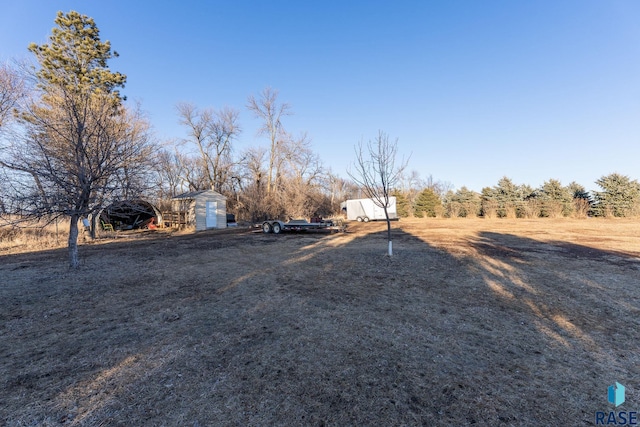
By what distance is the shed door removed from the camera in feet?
69.1

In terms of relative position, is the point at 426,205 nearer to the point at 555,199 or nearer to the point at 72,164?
the point at 555,199

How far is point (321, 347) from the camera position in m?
3.28

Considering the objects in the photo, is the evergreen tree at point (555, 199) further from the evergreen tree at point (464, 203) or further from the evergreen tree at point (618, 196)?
the evergreen tree at point (464, 203)

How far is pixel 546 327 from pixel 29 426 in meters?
5.75

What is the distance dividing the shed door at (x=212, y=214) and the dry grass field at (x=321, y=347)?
14269 mm

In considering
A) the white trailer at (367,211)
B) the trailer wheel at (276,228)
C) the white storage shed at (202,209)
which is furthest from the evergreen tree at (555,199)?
the white storage shed at (202,209)

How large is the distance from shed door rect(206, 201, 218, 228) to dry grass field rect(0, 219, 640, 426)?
14.3 m

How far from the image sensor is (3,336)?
367 centimetres

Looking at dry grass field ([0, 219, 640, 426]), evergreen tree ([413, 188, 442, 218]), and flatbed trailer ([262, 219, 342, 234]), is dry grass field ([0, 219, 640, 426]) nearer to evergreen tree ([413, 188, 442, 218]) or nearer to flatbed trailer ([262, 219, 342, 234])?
flatbed trailer ([262, 219, 342, 234])

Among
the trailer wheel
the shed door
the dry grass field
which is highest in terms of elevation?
the shed door

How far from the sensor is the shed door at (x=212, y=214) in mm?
21047

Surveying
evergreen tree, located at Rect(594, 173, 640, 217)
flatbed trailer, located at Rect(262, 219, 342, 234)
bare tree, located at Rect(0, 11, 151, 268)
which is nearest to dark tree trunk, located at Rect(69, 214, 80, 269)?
bare tree, located at Rect(0, 11, 151, 268)

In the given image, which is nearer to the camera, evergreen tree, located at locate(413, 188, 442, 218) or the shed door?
the shed door

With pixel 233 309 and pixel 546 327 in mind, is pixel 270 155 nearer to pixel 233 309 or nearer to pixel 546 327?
pixel 233 309
